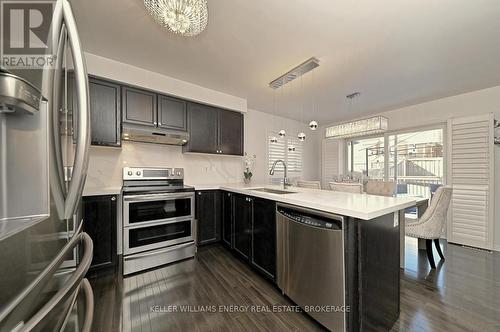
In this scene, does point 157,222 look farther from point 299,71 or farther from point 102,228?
point 299,71

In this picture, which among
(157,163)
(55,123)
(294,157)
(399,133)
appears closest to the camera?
(55,123)

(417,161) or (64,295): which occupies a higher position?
(417,161)

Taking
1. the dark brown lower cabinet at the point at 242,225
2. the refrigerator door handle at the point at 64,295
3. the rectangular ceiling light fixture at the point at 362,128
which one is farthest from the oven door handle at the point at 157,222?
the rectangular ceiling light fixture at the point at 362,128

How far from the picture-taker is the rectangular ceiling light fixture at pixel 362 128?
2.75 metres

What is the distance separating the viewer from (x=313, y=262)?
145cm

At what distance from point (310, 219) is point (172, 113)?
7.99ft

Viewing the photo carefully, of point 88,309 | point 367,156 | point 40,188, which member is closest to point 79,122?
point 40,188

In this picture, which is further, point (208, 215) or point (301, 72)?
point (208, 215)

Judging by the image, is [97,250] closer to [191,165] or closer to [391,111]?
[191,165]

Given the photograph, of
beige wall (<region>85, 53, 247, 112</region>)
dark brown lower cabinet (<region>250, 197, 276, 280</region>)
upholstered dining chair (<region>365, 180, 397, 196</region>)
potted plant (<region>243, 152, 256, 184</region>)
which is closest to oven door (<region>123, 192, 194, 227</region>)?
dark brown lower cabinet (<region>250, 197, 276, 280</region>)

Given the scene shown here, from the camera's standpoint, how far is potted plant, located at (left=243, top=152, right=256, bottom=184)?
378cm

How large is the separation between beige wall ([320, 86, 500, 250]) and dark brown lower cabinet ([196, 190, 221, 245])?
4011 mm

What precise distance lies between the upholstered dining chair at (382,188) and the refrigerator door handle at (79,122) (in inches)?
142

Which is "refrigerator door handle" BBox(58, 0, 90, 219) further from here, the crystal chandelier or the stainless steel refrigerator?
the crystal chandelier
